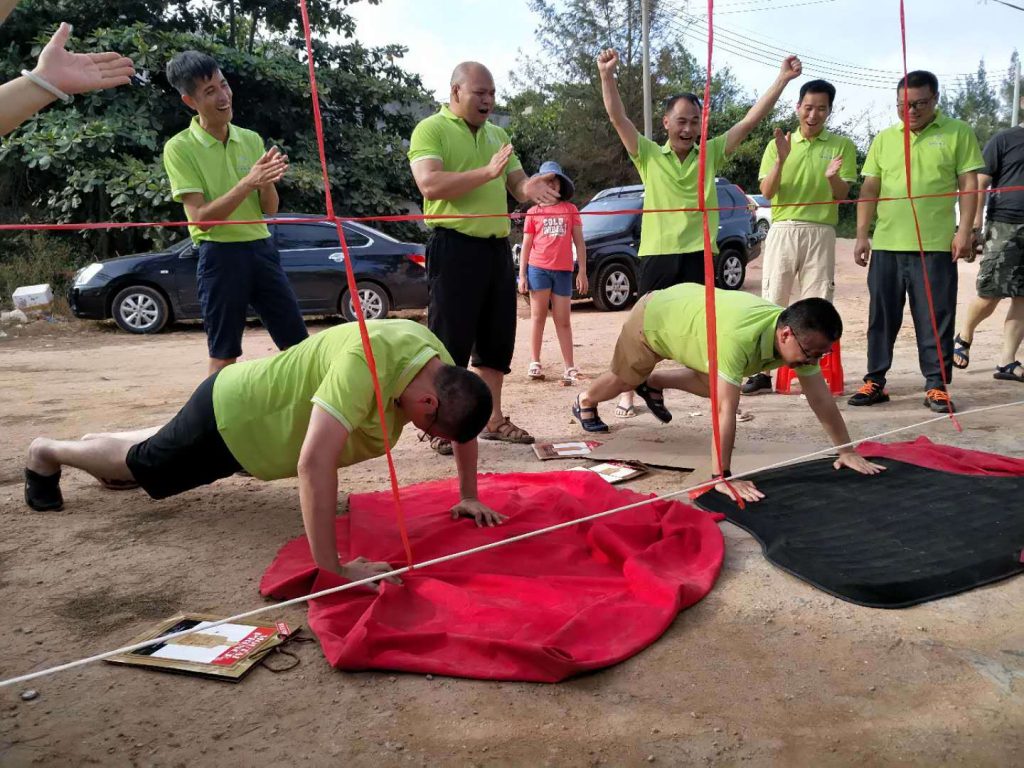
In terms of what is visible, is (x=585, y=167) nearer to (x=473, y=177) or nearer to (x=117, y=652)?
(x=473, y=177)

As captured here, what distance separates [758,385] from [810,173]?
1.39 metres

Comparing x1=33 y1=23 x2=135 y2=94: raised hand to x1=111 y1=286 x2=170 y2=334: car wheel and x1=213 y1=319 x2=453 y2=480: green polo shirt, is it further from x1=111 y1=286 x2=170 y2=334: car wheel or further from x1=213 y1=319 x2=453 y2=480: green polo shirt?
x1=111 y1=286 x2=170 y2=334: car wheel

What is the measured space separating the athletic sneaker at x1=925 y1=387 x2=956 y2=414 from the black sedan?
5.83 meters

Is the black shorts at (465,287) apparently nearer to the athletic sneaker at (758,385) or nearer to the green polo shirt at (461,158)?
the green polo shirt at (461,158)

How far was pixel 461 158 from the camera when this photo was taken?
3918 mm

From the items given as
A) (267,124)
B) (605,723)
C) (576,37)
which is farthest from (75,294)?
(605,723)

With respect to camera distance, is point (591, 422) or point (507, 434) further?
point (591, 422)

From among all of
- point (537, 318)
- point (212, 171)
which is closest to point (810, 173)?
point (537, 318)

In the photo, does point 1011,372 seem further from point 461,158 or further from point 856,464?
point 461,158

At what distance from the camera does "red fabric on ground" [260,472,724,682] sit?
218 centimetres

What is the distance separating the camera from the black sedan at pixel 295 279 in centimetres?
939

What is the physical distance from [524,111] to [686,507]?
1524 cm

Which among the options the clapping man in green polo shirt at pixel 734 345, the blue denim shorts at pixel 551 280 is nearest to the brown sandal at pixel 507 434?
the clapping man in green polo shirt at pixel 734 345

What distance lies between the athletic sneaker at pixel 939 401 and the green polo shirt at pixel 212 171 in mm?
3748
